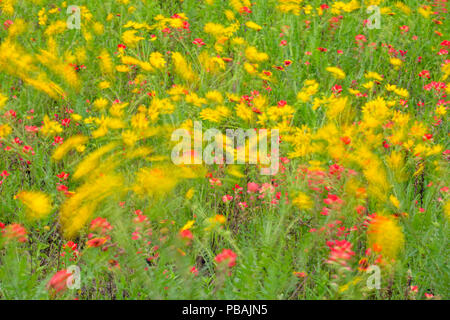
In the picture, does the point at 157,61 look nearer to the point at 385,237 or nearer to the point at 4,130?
the point at 4,130

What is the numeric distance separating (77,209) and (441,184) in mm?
1317

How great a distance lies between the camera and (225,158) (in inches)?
82.6

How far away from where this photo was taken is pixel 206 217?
1.83m

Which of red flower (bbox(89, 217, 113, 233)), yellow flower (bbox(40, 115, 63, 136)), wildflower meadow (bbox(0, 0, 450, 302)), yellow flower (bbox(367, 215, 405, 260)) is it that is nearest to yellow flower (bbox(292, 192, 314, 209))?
wildflower meadow (bbox(0, 0, 450, 302))

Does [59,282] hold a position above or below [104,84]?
below

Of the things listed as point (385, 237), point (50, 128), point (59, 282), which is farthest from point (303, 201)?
point (50, 128)

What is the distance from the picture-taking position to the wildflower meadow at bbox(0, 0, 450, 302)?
1.51m

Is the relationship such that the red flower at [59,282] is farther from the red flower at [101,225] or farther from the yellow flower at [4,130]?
the yellow flower at [4,130]

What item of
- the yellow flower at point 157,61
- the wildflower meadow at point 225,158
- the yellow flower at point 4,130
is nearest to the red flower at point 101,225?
the wildflower meadow at point 225,158

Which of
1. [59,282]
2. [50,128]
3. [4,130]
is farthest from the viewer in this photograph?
[50,128]

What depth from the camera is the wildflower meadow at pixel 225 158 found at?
1.51 meters

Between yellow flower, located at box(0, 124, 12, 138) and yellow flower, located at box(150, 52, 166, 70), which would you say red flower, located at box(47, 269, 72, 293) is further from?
yellow flower, located at box(150, 52, 166, 70)

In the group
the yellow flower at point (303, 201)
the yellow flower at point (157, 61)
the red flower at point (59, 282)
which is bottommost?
the red flower at point (59, 282)
